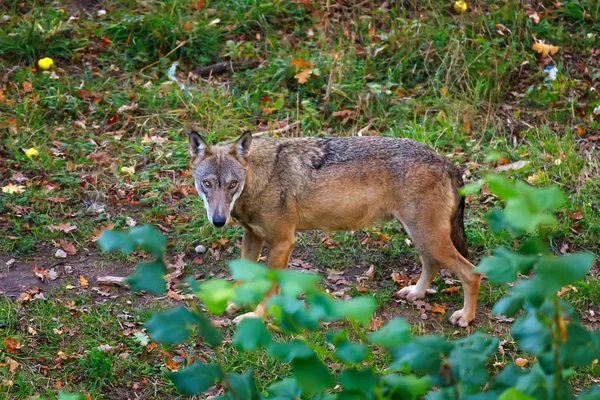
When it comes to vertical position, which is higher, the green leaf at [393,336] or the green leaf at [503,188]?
the green leaf at [503,188]

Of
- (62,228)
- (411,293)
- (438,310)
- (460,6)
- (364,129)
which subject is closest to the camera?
(438,310)

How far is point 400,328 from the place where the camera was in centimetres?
225

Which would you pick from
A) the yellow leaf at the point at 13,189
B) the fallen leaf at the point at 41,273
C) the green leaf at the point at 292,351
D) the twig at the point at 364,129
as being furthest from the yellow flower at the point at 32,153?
the green leaf at the point at 292,351

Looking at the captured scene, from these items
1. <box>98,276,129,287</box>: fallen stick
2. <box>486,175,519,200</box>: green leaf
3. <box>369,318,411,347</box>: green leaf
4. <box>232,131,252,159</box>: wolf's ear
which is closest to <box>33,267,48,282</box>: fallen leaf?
<box>98,276,129,287</box>: fallen stick

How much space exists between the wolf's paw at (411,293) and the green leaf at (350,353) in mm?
4561

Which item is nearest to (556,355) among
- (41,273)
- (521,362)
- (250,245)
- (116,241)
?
(116,241)

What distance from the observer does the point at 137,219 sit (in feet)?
25.4

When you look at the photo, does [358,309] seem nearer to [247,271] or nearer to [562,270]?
[247,271]

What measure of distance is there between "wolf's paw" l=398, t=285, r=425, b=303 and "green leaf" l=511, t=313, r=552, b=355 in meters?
4.36

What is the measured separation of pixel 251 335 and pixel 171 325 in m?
0.29

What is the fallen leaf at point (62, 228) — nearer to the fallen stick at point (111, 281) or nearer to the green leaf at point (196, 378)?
the fallen stick at point (111, 281)

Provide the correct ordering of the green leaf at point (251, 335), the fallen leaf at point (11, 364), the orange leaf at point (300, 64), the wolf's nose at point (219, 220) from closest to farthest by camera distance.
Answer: the green leaf at point (251, 335) → the fallen leaf at point (11, 364) → the wolf's nose at point (219, 220) → the orange leaf at point (300, 64)

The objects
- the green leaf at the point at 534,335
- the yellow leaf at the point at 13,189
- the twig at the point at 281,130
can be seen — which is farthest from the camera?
the twig at the point at 281,130

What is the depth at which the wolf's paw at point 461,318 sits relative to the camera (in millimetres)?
6379
